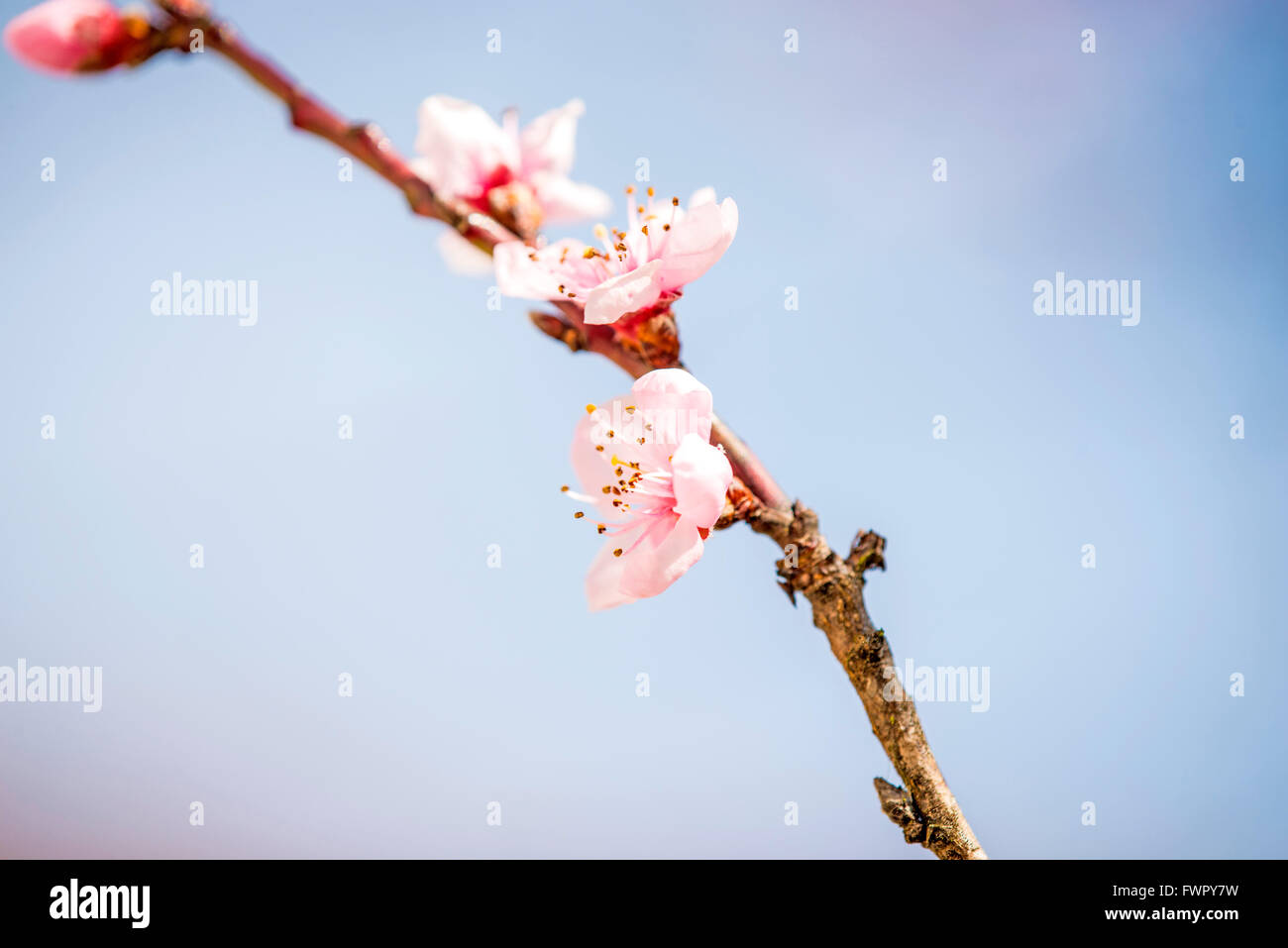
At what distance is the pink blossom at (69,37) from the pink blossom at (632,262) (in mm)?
297

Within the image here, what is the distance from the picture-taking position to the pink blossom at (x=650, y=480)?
1.83ft

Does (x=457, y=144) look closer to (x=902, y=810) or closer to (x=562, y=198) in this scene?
(x=562, y=198)

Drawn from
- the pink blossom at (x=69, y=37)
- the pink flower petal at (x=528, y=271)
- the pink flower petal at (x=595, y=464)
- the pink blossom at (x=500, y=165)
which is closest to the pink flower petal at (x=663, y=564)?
the pink flower petal at (x=595, y=464)

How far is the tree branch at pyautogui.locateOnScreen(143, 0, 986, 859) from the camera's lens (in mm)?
618

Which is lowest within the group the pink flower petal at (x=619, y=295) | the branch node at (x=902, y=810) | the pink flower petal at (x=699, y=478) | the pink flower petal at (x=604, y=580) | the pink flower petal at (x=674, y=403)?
the branch node at (x=902, y=810)

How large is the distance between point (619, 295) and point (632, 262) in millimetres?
128

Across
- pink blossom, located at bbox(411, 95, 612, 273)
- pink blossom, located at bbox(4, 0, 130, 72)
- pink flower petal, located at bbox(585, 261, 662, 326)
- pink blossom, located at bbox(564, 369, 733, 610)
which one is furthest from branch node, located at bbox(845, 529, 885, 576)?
pink blossom, located at bbox(4, 0, 130, 72)

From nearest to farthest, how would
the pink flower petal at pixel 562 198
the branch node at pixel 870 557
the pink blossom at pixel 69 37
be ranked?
the pink blossom at pixel 69 37 → the branch node at pixel 870 557 → the pink flower petal at pixel 562 198

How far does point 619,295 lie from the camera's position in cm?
58

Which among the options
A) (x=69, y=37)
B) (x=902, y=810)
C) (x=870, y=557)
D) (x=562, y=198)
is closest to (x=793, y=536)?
(x=870, y=557)

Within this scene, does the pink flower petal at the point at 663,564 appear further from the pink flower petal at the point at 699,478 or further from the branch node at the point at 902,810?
the branch node at the point at 902,810
